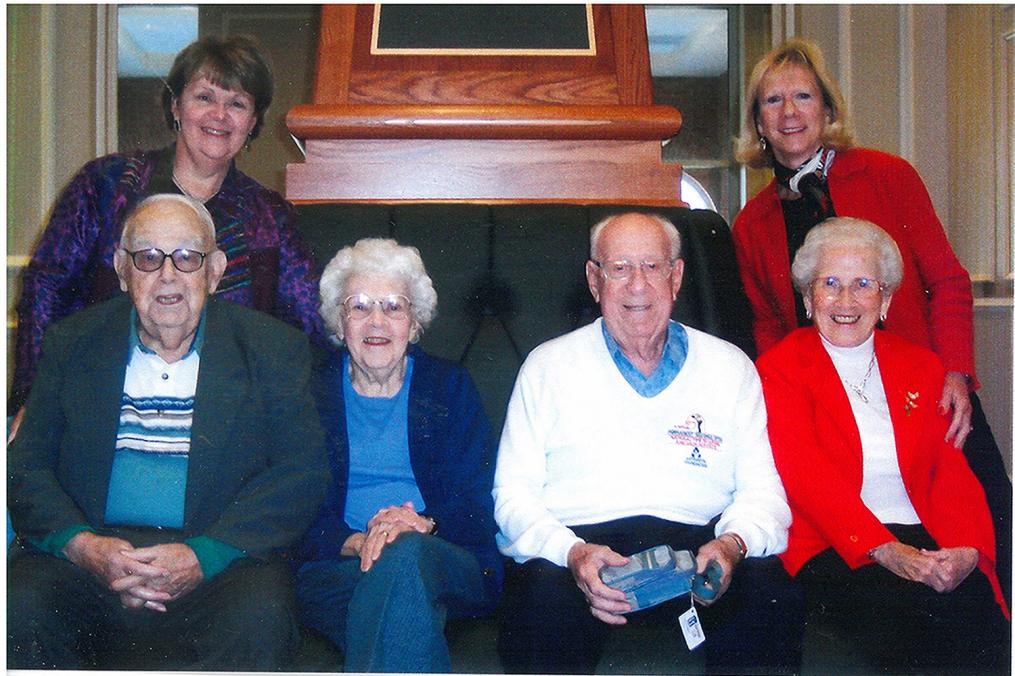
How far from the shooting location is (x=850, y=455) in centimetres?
139

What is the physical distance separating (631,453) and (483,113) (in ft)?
2.63

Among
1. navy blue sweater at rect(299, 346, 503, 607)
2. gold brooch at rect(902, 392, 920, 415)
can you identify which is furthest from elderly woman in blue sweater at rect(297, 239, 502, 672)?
gold brooch at rect(902, 392, 920, 415)

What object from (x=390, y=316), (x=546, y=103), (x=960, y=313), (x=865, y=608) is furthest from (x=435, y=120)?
(x=865, y=608)

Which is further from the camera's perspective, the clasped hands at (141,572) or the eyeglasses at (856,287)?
the eyeglasses at (856,287)

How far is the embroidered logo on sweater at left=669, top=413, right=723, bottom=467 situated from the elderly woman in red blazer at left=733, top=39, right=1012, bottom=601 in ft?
0.98

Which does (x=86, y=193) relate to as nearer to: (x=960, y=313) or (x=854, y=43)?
(x=854, y=43)

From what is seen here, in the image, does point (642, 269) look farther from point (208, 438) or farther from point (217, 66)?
point (217, 66)

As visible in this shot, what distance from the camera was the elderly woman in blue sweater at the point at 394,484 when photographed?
117cm

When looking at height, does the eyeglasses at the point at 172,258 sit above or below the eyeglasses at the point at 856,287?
above

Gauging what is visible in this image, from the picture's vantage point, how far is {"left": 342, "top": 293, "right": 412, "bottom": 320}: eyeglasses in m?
1.41

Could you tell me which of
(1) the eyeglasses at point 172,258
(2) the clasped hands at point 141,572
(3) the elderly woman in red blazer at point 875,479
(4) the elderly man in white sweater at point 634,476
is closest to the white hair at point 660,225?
(4) the elderly man in white sweater at point 634,476

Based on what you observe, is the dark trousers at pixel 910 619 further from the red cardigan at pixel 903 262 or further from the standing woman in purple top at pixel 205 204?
the standing woman in purple top at pixel 205 204

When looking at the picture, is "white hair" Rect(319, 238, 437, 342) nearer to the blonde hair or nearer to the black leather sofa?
the black leather sofa

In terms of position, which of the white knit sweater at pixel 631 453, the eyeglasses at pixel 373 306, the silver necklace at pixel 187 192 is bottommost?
the white knit sweater at pixel 631 453
